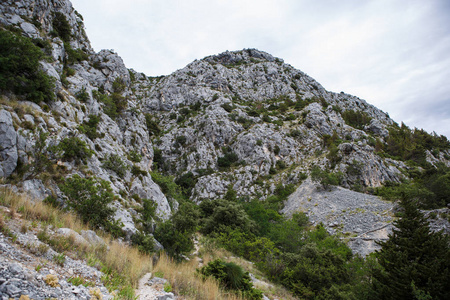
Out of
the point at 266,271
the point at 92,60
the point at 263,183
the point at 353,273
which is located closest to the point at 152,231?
the point at 266,271

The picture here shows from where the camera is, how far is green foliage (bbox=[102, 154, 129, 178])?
16.9 metres

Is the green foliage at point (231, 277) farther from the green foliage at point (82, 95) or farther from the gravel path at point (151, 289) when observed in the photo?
the green foliage at point (82, 95)

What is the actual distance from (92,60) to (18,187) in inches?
1121

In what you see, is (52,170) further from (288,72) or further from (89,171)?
(288,72)

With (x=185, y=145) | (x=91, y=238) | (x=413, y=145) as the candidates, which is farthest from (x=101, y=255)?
(x=413, y=145)

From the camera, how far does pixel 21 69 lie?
41.3ft

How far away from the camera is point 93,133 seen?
1792 centimetres

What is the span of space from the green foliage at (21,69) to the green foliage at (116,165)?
20.4ft

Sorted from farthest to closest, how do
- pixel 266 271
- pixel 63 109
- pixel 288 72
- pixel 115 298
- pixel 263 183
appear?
pixel 288 72, pixel 263 183, pixel 63 109, pixel 266 271, pixel 115 298

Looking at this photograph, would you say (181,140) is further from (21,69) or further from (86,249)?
(86,249)

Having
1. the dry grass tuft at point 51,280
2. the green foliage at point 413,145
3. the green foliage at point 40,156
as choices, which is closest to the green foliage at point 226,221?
the green foliage at point 40,156

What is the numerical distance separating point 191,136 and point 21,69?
4470 cm

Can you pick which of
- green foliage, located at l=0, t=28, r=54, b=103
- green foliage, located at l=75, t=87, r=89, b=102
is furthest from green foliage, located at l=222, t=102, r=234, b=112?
green foliage, located at l=0, t=28, r=54, b=103

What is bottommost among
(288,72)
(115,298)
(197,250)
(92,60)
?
(197,250)
